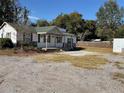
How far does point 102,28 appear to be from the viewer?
60156 millimetres

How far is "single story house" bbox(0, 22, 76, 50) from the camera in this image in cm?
3344

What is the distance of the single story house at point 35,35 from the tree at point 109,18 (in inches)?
768

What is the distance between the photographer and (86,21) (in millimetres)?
70875


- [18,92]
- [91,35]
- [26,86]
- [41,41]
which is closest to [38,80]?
[26,86]

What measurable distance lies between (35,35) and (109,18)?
1170 inches

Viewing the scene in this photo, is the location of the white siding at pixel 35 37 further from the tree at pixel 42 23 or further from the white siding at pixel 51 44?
the tree at pixel 42 23

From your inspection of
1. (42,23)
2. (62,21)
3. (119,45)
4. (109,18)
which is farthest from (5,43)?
(42,23)

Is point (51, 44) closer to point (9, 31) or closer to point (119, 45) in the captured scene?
point (9, 31)

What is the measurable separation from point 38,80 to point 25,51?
18.4 meters

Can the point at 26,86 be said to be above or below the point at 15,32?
below

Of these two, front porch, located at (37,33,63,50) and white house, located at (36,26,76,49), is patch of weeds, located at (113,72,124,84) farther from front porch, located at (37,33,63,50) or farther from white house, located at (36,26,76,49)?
front porch, located at (37,33,63,50)

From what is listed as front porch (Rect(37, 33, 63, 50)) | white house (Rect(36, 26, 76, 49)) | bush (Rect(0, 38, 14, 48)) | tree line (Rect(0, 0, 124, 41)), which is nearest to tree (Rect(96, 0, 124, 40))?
tree line (Rect(0, 0, 124, 41))

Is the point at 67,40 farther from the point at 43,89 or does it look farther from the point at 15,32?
the point at 43,89

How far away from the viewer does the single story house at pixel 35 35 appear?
33.4 metres
